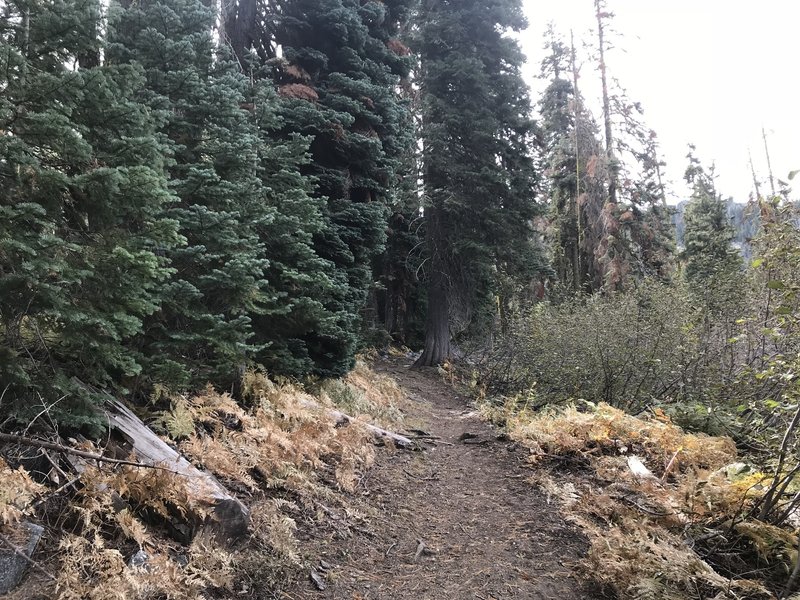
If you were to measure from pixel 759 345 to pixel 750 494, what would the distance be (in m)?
4.18

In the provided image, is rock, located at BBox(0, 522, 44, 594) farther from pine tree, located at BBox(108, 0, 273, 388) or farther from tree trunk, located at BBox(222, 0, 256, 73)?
tree trunk, located at BBox(222, 0, 256, 73)

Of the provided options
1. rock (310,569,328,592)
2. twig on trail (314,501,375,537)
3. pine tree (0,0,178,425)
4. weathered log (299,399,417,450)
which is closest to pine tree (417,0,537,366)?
weathered log (299,399,417,450)

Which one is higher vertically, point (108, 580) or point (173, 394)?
point (173, 394)

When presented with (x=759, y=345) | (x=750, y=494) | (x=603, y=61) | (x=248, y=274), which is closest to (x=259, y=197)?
(x=248, y=274)

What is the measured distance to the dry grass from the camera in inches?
128

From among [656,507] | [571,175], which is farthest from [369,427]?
[571,175]

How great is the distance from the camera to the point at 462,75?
14422 millimetres

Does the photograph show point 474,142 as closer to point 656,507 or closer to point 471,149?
point 471,149

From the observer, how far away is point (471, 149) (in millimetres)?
15016

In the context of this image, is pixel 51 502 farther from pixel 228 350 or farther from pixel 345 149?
pixel 345 149

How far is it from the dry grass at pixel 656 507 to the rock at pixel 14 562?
3444mm

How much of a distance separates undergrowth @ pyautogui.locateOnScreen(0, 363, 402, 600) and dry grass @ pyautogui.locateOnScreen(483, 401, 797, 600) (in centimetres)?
219

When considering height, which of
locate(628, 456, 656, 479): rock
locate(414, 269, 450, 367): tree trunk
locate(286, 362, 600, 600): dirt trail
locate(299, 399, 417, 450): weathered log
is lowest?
locate(286, 362, 600, 600): dirt trail

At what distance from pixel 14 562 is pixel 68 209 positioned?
8.00 feet
